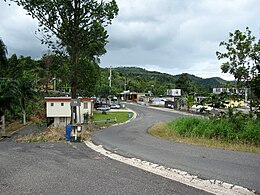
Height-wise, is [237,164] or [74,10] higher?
[74,10]

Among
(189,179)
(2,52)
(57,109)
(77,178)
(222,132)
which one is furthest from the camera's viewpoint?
(57,109)

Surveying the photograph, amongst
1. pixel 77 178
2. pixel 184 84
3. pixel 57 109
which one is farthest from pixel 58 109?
pixel 184 84

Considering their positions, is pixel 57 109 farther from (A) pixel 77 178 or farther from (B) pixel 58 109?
(A) pixel 77 178

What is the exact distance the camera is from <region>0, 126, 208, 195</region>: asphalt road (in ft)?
16.3

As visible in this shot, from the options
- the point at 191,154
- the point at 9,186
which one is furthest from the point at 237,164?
the point at 9,186

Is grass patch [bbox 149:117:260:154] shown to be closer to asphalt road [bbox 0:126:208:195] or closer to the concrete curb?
the concrete curb

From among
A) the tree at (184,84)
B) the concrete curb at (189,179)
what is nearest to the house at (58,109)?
the concrete curb at (189,179)

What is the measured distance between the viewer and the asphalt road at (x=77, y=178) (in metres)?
4.97

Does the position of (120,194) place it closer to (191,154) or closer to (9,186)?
(9,186)

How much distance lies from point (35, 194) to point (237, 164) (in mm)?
5229

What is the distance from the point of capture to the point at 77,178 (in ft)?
19.0

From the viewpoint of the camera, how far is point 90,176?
5.93 meters

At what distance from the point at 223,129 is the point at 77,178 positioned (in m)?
7.88

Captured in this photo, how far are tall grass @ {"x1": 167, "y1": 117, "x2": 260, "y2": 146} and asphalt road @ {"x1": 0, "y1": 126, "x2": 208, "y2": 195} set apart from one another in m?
5.81
